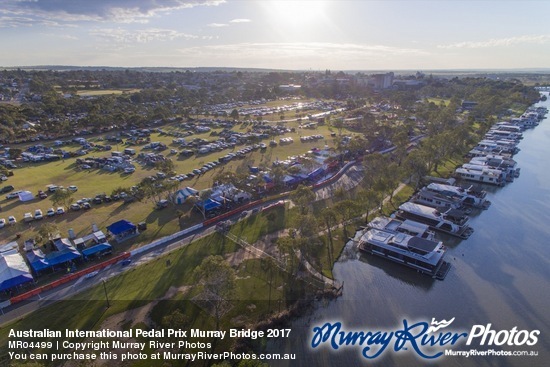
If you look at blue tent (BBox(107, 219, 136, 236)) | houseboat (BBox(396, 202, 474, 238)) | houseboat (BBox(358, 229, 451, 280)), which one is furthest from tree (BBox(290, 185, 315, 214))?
blue tent (BBox(107, 219, 136, 236))

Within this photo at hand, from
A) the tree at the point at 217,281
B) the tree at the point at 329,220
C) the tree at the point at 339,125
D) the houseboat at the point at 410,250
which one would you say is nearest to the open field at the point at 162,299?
the tree at the point at 217,281

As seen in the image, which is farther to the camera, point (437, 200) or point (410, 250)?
point (437, 200)

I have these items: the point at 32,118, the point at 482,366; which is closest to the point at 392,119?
the point at 482,366

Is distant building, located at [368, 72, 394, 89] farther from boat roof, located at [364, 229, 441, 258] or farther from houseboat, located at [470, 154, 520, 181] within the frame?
boat roof, located at [364, 229, 441, 258]

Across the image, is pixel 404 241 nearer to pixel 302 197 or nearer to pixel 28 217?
pixel 302 197

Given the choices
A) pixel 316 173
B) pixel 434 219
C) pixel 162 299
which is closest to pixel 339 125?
pixel 316 173

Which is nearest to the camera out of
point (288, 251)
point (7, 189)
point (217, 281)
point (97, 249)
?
point (217, 281)

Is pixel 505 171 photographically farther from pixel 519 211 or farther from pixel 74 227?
pixel 74 227
